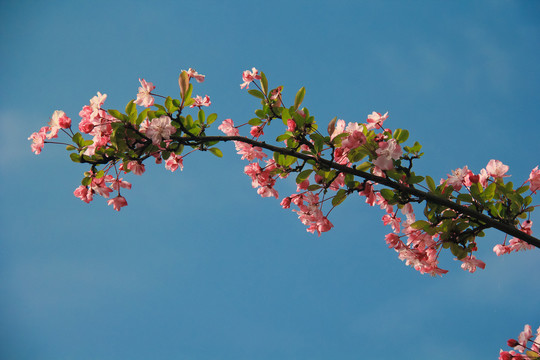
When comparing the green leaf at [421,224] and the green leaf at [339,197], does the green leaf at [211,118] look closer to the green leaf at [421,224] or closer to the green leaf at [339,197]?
the green leaf at [339,197]

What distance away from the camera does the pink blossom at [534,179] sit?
3.24 m

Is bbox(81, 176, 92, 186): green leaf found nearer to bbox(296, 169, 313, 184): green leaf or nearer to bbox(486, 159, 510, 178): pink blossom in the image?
bbox(296, 169, 313, 184): green leaf

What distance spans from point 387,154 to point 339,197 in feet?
1.75

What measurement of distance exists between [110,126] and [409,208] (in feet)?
7.74

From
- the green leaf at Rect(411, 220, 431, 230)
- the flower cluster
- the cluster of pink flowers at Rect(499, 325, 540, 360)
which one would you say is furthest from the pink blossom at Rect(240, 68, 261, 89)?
the cluster of pink flowers at Rect(499, 325, 540, 360)

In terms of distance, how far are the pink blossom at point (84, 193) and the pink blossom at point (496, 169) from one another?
10.6 feet

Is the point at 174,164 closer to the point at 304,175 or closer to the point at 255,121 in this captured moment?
the point at 255,121

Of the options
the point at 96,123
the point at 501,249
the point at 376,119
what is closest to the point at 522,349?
the point at 501,249

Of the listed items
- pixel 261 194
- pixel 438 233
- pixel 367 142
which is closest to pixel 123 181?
pixel 261 194

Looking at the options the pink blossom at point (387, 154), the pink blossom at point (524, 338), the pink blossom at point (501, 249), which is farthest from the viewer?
the pink blossom at point (524, 338)

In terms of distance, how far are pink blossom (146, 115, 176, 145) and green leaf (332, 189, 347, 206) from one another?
1.33m

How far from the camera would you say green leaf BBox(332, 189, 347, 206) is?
3168 millimetres

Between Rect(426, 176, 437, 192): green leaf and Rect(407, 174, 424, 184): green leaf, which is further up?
Rect(426, 176, 437, 192): green leaf

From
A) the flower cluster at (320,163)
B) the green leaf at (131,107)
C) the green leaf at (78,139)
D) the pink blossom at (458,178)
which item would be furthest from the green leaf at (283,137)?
the green leaf at (78,139)
